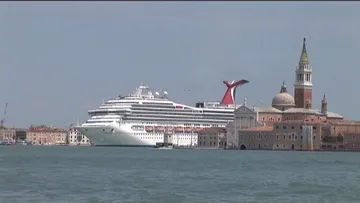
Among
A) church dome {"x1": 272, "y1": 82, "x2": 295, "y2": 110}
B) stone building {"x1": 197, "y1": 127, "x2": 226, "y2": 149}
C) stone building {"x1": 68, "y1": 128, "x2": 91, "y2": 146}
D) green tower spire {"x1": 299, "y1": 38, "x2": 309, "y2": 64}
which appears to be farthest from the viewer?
stone building {"x1": 68, "y1": 128, "x2": 91, "y2": 146}

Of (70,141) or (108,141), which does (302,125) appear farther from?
(70,141)

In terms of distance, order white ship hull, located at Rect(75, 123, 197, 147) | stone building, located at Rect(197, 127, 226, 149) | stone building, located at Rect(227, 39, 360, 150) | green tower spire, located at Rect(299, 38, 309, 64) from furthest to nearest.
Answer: green tower spire, located at Rect(299, 38, 309, 64)
stone building, located at Rect(197, 127, 226, 149)
stone building, located at Rect(227, 39, 360, 150)
white ship hull, located at Rect(75, 123, 197, 147)

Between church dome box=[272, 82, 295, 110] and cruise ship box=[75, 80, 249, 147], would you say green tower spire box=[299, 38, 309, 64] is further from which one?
cruise ship box=[75, 80, 249, 147]

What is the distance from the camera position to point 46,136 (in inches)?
6324

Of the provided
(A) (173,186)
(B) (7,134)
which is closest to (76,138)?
(B) (7,134)

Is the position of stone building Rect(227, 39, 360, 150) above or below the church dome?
below

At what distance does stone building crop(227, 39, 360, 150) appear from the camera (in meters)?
101

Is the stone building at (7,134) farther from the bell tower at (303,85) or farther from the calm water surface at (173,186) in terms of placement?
the calm water surface at (173,186)

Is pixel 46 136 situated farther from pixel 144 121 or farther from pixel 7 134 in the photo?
pixel 144 121

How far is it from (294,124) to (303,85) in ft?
50.2

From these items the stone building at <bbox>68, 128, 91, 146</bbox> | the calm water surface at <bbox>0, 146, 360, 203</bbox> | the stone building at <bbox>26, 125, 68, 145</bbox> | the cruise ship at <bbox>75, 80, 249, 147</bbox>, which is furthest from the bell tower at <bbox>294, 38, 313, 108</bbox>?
the calm water surface at <bbox>0, 146, 360, 203</bbox>

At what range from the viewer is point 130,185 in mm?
33094

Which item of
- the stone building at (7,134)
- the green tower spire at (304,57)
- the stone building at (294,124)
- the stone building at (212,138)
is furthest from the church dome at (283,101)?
the stone building at (7,134)

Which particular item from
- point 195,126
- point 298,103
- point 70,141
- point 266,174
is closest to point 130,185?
point 266,174
